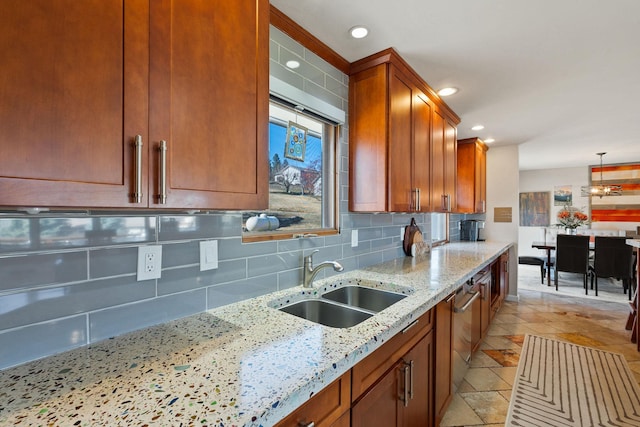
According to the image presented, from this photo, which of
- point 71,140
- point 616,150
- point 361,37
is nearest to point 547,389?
point 361,37

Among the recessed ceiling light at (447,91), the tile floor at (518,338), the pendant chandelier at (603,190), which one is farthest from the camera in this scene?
the pendant chandelier at (603,190)

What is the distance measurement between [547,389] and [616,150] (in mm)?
5176

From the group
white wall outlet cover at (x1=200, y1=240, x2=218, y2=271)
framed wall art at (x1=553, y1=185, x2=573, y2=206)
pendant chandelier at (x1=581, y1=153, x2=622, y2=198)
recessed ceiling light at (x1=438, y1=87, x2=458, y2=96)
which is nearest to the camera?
white wall outlet cover at (x1=200, y1=240, x2=218, y2=271)

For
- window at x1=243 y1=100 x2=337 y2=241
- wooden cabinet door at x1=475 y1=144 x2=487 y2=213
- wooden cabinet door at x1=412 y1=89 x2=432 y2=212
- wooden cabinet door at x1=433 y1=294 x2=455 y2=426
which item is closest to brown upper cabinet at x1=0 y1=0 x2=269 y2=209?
window at x1=243 y1=100 x2=337 y2=241

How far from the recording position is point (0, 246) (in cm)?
77

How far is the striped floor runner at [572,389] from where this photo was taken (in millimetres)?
1885

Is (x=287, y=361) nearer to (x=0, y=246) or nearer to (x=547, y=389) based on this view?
(x=0, y=246)

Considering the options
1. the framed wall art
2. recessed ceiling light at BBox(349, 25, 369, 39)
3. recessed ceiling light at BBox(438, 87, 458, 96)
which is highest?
recessed ceiling light at BBox(438, 87, 458, 96)

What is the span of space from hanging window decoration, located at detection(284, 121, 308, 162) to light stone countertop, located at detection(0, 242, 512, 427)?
93cm

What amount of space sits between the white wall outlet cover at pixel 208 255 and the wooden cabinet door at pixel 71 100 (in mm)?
542

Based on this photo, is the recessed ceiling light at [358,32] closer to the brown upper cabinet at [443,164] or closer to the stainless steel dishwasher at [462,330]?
the brown upper cabinet at [443,164]

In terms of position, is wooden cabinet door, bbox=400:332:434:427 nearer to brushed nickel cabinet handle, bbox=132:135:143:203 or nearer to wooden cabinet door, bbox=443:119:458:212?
brushed nickel cabinet handle, bbox=132:135:143:203

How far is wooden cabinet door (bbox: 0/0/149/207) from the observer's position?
1.79ft

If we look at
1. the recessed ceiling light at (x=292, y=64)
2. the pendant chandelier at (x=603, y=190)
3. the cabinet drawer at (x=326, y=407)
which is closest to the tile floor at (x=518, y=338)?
the cabinet drawer at (x=326, y=407)
